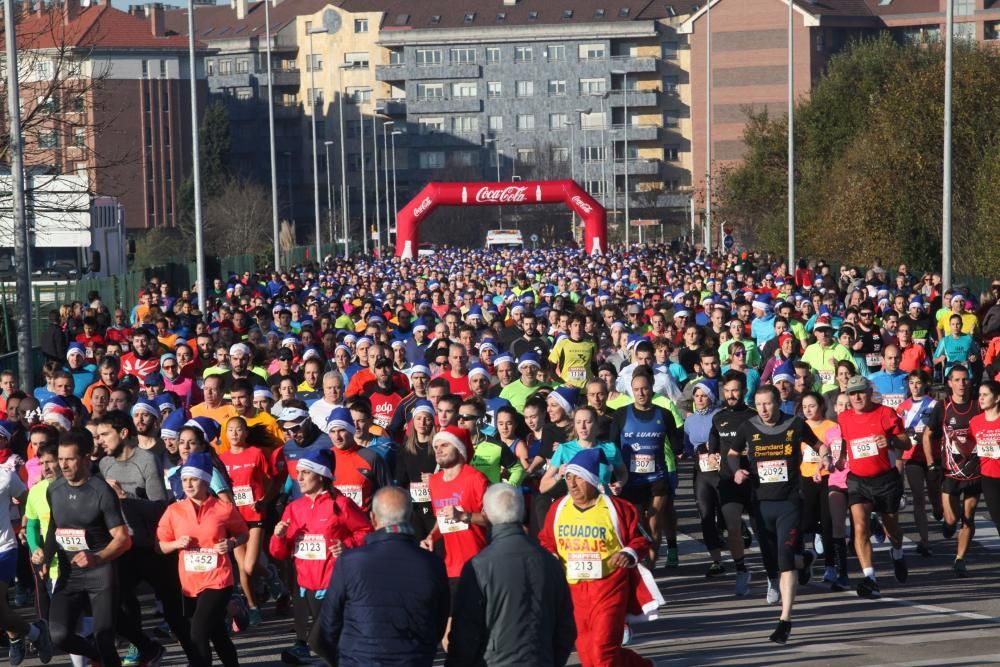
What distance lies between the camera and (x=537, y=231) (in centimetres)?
12644

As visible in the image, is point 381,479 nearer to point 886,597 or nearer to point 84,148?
point 886,597

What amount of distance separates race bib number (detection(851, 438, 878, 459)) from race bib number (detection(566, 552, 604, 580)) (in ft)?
16.6

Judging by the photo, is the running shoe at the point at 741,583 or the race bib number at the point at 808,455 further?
the race bib number at the point at 808,455

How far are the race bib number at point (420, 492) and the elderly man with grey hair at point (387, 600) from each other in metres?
4.74

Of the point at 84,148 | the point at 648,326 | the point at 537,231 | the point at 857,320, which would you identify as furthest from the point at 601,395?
the point at 537,231

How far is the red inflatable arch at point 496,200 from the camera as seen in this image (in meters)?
70.1

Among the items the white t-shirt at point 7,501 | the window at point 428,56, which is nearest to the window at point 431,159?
the window at point 428,56

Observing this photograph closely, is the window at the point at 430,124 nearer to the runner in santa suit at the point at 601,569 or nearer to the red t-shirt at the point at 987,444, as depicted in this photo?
the red t-shirt at the point at 987,444

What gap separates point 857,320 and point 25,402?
10.6m

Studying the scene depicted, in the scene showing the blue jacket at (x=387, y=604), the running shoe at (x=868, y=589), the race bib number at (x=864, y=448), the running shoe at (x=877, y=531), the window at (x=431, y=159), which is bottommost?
the running shoe at (x=877, y=531)

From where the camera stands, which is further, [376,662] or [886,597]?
[886,597]

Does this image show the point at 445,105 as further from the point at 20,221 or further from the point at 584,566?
the point at 584,566

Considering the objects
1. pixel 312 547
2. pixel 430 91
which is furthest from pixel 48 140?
pixel 430 91

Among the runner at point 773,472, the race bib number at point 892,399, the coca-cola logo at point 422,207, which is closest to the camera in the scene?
the runner at point 773,472
